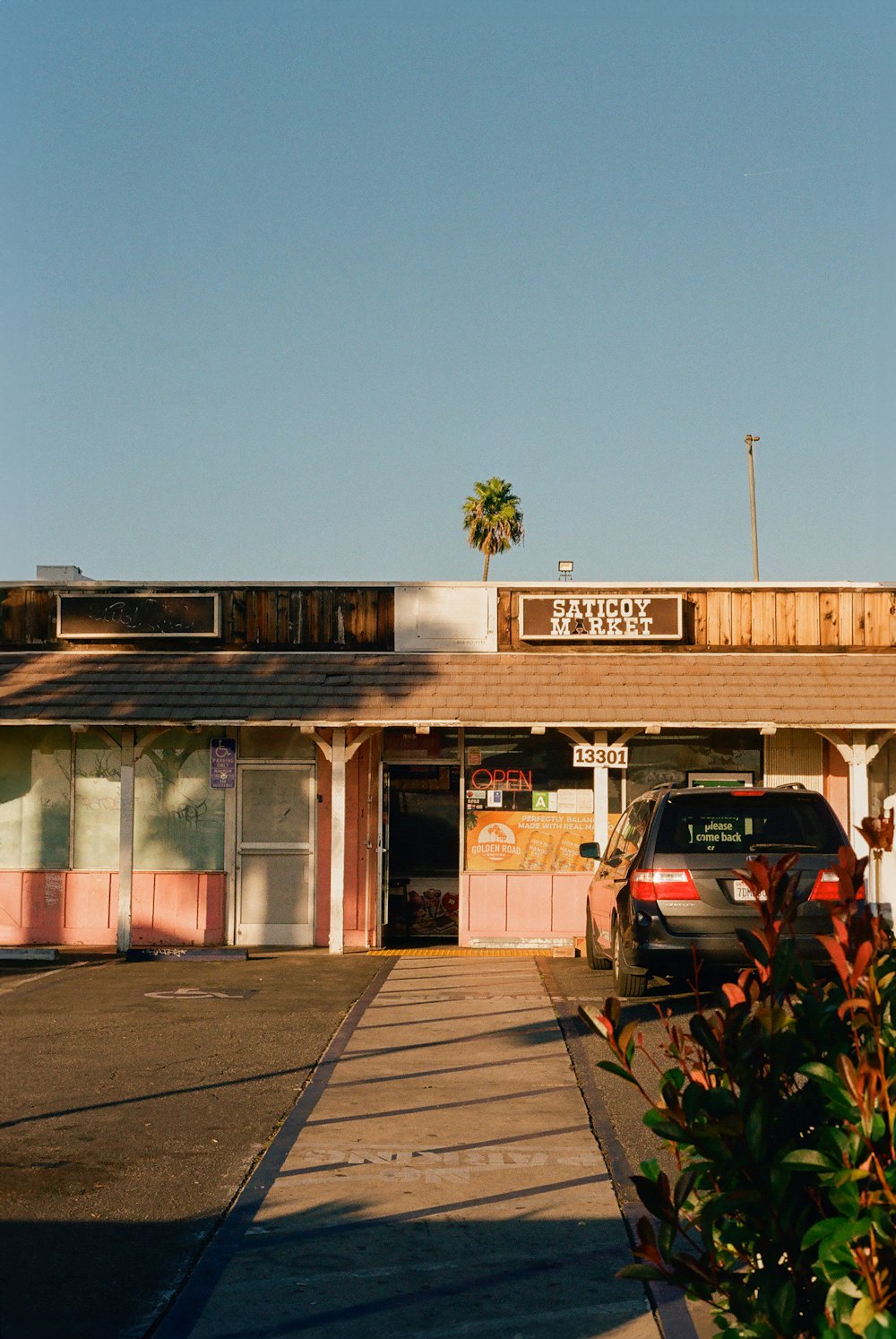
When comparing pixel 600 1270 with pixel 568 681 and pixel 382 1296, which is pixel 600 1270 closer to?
pixel 382 1296

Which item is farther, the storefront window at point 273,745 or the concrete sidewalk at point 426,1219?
the storefront window at point 273,745

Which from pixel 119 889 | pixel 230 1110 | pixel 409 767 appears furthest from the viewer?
pixel 409 767

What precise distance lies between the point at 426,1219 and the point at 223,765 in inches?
481

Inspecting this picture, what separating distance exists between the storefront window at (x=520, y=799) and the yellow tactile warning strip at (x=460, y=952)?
104 cm

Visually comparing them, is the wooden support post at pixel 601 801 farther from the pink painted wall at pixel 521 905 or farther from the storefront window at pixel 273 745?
the storefront window at pixel 273 745

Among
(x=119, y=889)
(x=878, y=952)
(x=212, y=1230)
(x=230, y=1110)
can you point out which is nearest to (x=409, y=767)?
(x=119, y=889)

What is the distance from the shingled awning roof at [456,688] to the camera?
16859 mm

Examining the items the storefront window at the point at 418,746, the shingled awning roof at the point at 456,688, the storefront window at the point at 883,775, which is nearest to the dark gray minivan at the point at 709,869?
the shingled awning roof at the point at 456,688

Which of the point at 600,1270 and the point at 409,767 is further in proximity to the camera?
the point at 409,767

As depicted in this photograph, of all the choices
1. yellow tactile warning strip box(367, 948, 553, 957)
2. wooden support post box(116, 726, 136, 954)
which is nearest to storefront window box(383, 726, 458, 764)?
yellow tactile warning strip box(367, 948, 553, 957)

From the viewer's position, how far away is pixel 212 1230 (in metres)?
6.11

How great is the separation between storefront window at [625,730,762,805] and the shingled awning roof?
95cm

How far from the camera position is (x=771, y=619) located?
1864 cm

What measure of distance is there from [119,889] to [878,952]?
14.7 metres
